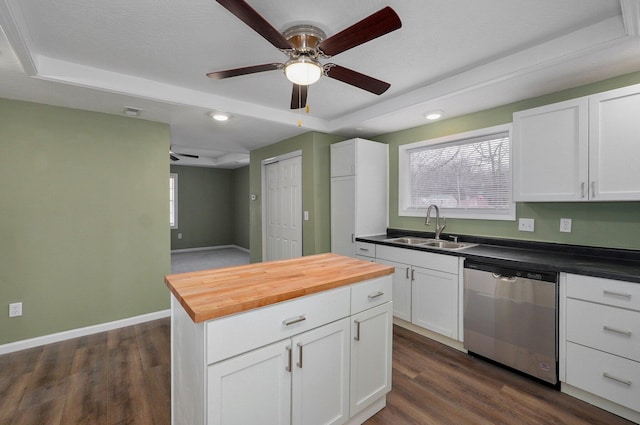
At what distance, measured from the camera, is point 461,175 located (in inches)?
128

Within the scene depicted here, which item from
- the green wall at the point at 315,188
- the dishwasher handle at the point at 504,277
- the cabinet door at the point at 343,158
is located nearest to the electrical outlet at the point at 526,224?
the dishwasher handle at the point at 504,277

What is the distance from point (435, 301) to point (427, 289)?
0.13 meters

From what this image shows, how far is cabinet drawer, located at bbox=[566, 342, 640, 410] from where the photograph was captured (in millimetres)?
1727

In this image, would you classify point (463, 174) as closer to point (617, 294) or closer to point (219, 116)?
point (617, 294)

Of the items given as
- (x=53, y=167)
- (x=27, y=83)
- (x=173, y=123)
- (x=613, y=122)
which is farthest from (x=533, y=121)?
(x=53, y=167)

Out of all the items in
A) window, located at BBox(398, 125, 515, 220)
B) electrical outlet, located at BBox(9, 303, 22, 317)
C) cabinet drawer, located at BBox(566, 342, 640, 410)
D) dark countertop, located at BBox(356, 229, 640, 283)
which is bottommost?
cabinet drawer, located at BBox(566, 342, 640, 410)

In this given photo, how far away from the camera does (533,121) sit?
235cm

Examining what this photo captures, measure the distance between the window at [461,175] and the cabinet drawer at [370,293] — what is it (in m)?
1.79

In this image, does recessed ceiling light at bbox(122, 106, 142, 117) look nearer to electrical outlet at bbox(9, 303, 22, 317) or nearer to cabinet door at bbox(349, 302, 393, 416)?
electrical outlet at bbox(9, 303, 22, 317)

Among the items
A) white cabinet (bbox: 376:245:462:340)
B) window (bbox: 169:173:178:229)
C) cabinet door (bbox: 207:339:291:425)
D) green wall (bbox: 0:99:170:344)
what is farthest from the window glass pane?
window (bbox: 169:173:178:229)

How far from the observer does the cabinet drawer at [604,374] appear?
173 cm

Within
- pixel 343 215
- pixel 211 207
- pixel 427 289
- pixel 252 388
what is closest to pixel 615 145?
pixel 427 289

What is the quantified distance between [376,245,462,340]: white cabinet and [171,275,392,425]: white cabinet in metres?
1.07

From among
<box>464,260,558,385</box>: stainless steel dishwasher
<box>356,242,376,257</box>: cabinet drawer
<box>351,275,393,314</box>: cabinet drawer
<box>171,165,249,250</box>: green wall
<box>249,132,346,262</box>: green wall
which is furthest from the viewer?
<box>171,165,249,250</box>: green wall
